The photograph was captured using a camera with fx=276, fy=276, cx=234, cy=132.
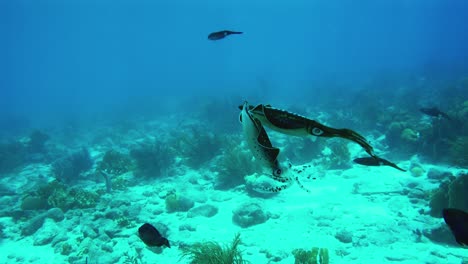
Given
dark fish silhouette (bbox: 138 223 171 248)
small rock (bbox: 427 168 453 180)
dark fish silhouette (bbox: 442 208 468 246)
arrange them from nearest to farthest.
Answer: dark fish silhouette (bbox: 442 208 468 246) < dark fish silhouette (bbox: 138 223 171 248) < small rock (bbox: 427 168 453 180)

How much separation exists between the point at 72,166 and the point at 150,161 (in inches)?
192

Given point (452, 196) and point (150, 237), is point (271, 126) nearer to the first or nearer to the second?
point (150, 237)

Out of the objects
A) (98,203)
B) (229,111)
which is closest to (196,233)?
(98,203)

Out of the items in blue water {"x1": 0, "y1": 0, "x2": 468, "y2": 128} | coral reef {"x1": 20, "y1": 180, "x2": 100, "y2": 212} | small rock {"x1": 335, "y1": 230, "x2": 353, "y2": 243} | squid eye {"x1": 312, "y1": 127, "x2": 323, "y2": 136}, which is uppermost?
blue water {"x1": 0, "y1": 0, "x2": 468, "y2": 128}

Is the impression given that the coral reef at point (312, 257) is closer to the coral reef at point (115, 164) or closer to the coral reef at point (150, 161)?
the coral reef at point (150, 161)

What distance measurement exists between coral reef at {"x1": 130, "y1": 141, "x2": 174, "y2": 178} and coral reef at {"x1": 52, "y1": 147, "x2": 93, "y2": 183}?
3.14 m

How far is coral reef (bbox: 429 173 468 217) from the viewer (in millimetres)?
6750

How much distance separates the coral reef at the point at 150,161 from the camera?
39.7 ft

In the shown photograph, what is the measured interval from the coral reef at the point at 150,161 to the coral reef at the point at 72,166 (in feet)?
10.3

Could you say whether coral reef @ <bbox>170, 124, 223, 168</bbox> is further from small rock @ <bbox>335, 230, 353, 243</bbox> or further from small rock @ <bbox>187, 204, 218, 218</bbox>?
small rock @ <bbox>335, 230, 353, 243</bbox>

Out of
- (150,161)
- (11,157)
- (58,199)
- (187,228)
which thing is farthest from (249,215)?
(11,157)

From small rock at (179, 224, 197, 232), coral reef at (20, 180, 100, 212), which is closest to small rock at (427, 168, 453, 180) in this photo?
small rock at (179, 224, 197, 232)

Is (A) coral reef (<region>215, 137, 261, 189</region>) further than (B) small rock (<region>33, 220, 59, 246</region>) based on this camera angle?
Yes

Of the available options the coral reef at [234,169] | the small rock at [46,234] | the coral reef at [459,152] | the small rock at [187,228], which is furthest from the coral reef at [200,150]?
the coral reef at [459,152]
